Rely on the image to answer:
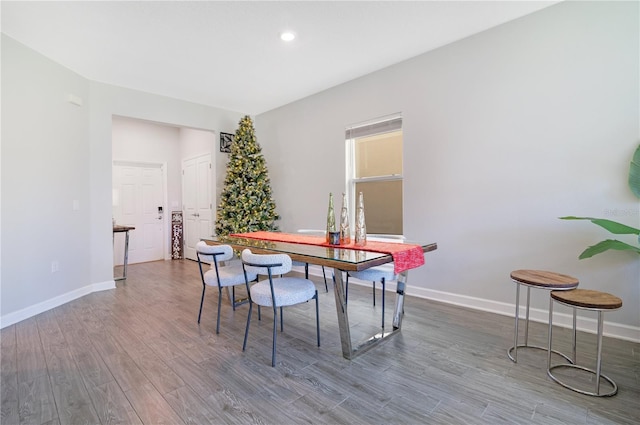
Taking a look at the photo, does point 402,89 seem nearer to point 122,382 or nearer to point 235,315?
point 235,315

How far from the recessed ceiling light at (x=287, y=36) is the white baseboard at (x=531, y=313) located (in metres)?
3.05

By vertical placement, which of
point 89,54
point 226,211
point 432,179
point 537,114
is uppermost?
point 89,54

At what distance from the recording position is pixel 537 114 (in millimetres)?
2768

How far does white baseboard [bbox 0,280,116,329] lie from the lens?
2936 mm

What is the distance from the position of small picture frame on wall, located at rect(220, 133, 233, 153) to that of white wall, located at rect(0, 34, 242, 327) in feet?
3.07

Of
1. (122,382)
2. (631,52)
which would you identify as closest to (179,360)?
(122,382)

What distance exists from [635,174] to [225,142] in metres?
5.19

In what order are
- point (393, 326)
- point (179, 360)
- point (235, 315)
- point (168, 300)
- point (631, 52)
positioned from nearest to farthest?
point (179, 360) < point (631, 52) < point (393, 326) < point (235, 315) < point (168, 300)

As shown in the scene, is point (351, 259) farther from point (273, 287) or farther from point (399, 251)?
point (273, 287)

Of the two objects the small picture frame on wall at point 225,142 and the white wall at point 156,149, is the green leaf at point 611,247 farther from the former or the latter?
the white wall at point 156,149

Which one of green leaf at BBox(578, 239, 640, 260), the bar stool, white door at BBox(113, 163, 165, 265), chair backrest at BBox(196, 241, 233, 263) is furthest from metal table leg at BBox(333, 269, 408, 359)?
white door at BBox(113, 163, 165, 265)

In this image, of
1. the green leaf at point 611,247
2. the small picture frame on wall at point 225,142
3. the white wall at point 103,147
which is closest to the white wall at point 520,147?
the green leaf at point 611,247

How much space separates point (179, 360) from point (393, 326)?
1723 millimetres

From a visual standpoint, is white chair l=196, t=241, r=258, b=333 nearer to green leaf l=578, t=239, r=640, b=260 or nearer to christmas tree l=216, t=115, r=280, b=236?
christmas tree l=216, t=115, r=280, b=236
